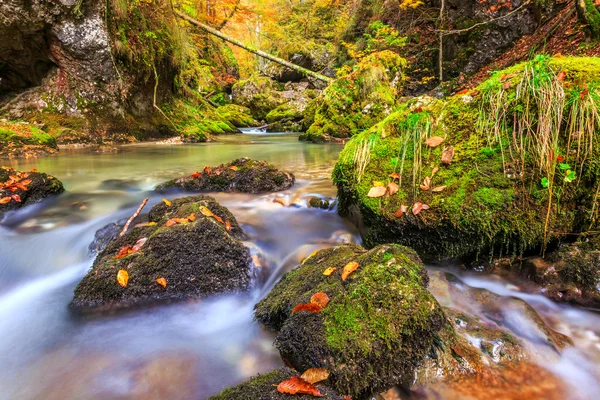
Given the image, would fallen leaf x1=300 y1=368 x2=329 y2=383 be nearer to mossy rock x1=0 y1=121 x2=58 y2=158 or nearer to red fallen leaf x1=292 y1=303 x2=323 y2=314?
red fallen leaf x1=292 y1=303 x2=323 y2=314

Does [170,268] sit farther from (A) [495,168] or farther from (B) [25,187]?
(B) [25,187]

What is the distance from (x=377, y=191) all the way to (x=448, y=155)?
0.72 m

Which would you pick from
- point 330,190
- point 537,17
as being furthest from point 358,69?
point 330,190

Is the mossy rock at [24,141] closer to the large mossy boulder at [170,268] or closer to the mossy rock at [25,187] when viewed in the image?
the mossy rock at [25,187]

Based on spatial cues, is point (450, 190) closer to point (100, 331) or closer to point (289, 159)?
point (100, 331)

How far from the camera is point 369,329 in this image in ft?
5.71

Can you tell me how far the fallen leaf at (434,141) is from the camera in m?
3.10

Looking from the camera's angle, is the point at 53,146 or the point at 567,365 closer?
the point at 567,365

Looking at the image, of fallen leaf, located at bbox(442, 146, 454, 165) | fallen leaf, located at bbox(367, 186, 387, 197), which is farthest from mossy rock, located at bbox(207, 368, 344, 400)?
fallen leaf, located at bbox(442, 146, 454, 165)

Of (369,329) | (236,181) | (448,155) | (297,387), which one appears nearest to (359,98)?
(236,181)

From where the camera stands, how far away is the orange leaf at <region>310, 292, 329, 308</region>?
1923mm

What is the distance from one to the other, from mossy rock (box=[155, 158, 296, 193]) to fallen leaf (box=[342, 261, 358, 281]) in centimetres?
305

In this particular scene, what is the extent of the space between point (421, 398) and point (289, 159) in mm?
6959

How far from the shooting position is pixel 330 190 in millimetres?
5043
